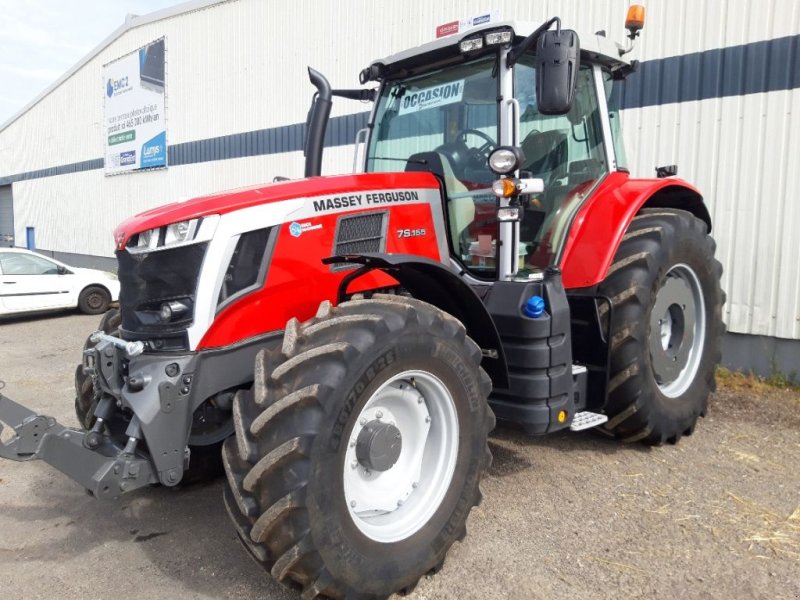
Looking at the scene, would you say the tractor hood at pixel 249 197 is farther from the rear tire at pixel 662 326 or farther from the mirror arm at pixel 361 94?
the rear tire at pixel 662 326

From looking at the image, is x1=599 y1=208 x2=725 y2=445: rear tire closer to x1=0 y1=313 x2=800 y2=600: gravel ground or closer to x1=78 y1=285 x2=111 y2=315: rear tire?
x1=0 y1=313 x2=800 y2=600: gravel ground

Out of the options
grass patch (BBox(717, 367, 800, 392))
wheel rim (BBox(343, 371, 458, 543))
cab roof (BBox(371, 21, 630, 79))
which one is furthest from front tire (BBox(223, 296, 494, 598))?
grass patch (BBox(717, 367, 800, 392))

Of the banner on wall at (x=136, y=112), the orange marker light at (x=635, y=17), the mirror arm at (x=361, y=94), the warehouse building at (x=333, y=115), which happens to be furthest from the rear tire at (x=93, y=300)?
the orange marker light at (x=635, y=17)

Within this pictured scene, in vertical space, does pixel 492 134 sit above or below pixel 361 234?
above

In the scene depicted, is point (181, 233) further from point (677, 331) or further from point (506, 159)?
point (677, 331)

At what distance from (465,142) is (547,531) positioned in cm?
215

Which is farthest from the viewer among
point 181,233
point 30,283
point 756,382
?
point 30,283

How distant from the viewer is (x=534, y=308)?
3.34m

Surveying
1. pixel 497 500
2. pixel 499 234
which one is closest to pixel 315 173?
pixel 499 234

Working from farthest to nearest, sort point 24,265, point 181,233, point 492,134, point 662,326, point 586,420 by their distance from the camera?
point 24,265 → point 662,326 → point 586,420 → point 492,134 → point 181,233

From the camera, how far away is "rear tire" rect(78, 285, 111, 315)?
11.6 metres

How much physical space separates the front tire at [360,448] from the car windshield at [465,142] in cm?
94

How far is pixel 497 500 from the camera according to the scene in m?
3.55

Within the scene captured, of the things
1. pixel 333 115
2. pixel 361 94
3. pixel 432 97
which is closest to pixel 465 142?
pixel 432 97
